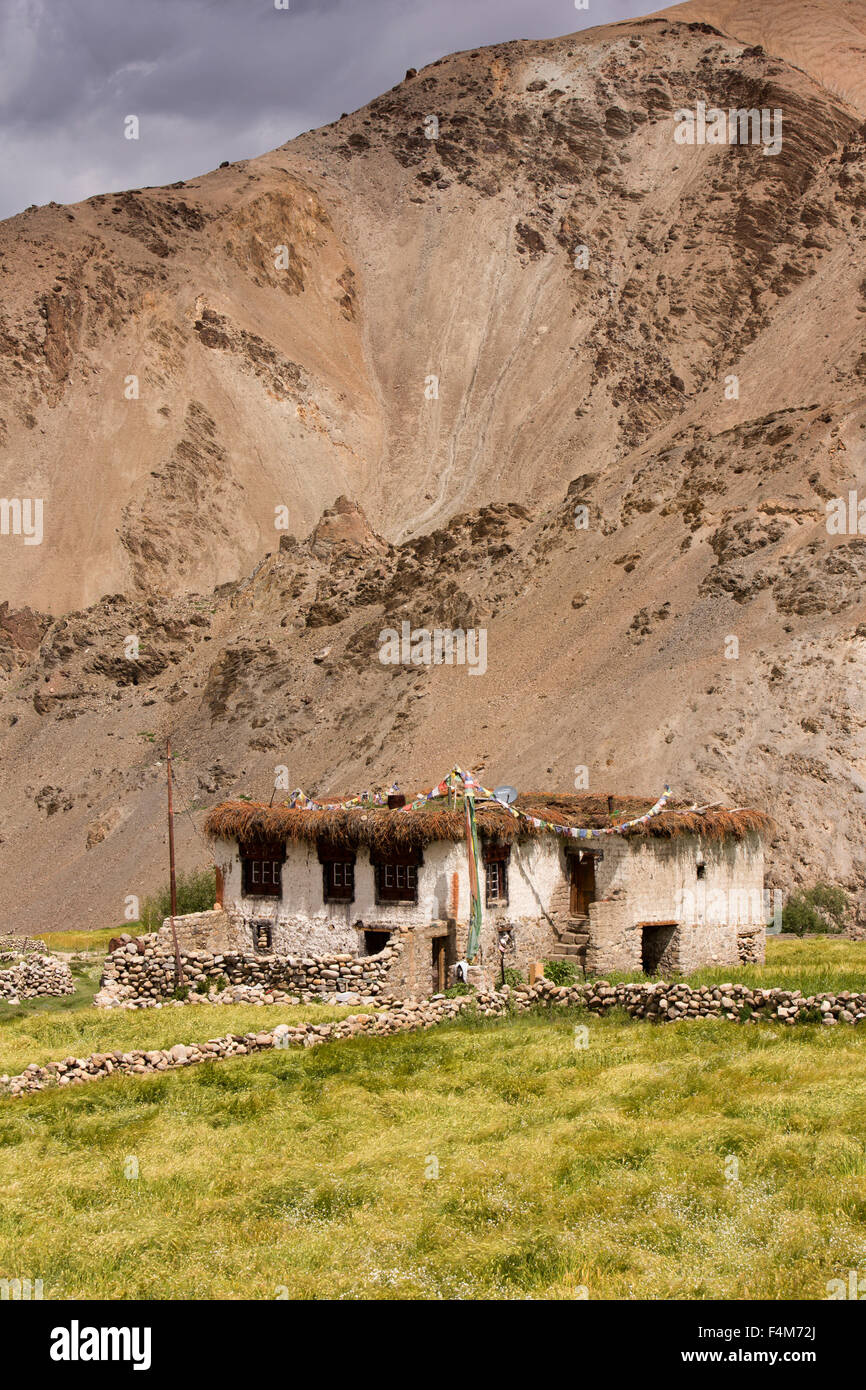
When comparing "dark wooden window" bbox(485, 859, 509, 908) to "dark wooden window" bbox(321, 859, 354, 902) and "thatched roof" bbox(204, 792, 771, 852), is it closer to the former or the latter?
"thatched roof" bbox(204, 792, 771, 852)

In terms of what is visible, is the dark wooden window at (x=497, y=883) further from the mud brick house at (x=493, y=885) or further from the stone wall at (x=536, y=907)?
the stone wall at (x=536, y=907)

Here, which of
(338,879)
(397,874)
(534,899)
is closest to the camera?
(397,874)

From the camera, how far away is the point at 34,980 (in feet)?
95.3

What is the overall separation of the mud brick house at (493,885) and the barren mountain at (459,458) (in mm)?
14217

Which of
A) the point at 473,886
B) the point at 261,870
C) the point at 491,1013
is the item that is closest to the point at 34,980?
the point at 261,870

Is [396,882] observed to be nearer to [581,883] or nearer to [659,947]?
[581,883]

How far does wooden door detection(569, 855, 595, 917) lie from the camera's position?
28.2 m

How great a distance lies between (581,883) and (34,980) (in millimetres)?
12138

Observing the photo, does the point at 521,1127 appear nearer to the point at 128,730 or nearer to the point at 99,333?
the point at 128,730

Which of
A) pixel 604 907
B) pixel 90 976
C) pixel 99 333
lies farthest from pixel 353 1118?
pixel 99 333

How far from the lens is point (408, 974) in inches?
963

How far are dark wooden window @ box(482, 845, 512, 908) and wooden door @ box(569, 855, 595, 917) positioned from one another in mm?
2115
